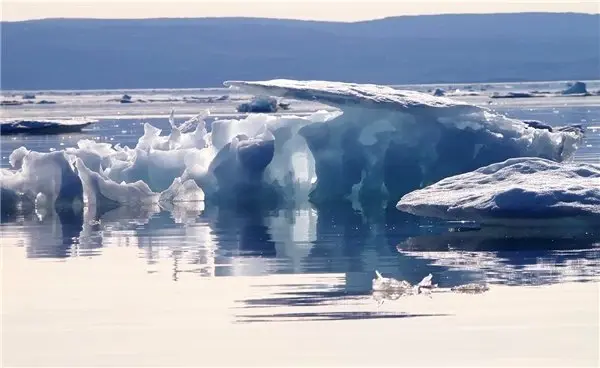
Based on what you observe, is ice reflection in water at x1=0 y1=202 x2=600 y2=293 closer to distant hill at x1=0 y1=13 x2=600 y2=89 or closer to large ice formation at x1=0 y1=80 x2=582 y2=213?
large ice formation at x1=0 y1=80 x2=582 y2=213

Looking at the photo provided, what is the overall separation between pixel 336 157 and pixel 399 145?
60 cm

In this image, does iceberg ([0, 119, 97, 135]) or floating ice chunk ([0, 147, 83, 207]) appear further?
iceberg ([0, 119, 97, 135])

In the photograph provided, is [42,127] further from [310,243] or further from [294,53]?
[294,53]

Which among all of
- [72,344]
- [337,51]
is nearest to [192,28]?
[337,51]

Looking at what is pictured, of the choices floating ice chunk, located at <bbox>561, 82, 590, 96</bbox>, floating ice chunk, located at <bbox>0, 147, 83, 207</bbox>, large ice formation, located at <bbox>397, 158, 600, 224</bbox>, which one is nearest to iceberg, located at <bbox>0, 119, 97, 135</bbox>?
floating ice chunk, located at <bbox>0, 147, 83, 207</bbox>

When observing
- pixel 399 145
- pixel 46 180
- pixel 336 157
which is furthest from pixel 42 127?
pixel 399 145

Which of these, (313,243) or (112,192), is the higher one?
(112,192)

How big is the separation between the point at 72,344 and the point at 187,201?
7246mm

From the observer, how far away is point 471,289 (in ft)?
23.7

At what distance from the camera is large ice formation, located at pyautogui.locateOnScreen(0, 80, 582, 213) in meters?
12.9

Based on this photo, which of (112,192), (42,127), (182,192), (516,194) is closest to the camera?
(516,194)

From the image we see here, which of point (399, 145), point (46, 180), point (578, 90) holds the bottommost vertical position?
point (46, 180)

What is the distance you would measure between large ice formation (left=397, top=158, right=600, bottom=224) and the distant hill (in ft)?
258

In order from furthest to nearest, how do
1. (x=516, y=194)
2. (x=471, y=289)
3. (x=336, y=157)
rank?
(x=336, y=157), (x=516, y=194), (x=471, y=289)
